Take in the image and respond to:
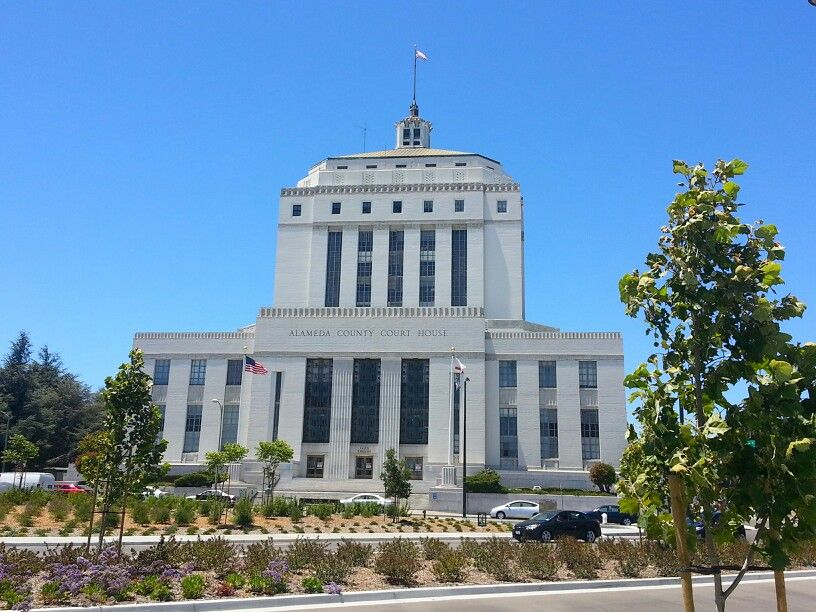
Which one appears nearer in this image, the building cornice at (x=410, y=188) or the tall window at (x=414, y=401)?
the tall window at (x=414, y=401)

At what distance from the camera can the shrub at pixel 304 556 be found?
16062mm

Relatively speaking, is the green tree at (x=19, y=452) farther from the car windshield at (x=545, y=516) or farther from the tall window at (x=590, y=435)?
the tall window at (x=590, y=435)

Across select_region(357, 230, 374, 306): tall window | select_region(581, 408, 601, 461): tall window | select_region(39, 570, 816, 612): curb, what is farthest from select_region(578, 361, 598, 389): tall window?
select_region(39, 570, 816, 612): curb

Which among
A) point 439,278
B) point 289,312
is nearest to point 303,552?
point 289,312

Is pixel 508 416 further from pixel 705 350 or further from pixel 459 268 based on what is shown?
pixel 705 350

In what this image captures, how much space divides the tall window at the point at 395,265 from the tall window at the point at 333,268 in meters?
4.93

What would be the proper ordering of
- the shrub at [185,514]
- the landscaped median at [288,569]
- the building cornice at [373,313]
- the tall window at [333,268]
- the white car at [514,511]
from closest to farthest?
the landscaped median at [288,569] → the shrub at [185,514] → the white car at [514,511] → the building cornice at [373,313] → the tall window at [333,268]

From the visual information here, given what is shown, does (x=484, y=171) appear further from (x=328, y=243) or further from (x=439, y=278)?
(x=328, y=243)

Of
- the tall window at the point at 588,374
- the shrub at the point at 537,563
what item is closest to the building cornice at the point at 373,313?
the tall window at the point at 588,374

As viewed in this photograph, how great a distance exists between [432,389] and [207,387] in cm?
1889

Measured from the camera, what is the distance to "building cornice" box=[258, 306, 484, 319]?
175 feet

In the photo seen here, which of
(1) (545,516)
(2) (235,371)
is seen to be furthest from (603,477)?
(2) (235,371)

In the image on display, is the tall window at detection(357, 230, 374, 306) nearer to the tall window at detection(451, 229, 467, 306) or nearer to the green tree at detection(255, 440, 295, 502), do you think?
the tall window at detection(451, 229, 467, 306)

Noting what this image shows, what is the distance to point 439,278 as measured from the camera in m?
62.9
